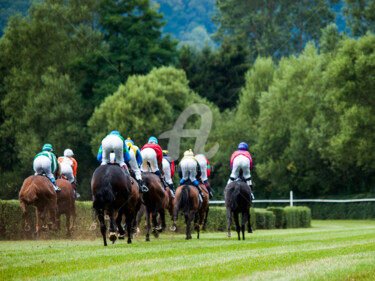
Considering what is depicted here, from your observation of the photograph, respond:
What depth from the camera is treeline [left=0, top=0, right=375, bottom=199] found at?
4109 cm

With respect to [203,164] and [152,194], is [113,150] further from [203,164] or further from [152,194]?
[203,164]

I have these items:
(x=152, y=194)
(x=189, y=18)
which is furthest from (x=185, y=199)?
(x=189, y=18)

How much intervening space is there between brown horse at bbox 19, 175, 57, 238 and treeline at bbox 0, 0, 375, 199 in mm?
23752

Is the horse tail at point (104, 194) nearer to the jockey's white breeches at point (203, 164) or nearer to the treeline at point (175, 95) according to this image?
the jockey's white breeches at point (203, 164)

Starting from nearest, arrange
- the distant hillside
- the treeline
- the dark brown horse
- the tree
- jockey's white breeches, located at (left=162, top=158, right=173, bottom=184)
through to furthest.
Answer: the dark brown horse < jockey's white breeches, located at (left=162, top=158, right=173, bottom=184) < the treeline < the tree < the distant hillside

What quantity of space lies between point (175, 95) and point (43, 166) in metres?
30.9

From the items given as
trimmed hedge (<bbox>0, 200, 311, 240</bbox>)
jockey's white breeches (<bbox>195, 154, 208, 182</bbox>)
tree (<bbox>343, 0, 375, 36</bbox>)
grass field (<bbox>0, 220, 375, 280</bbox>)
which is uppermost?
tree (<bbox>343, 0, 375, 36</bbox>)

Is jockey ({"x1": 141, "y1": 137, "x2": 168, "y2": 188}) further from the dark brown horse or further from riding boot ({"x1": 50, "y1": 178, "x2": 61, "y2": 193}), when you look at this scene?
riding boot ({"x1": 50, "y1": 178, "x2": 61, "y2": 193})

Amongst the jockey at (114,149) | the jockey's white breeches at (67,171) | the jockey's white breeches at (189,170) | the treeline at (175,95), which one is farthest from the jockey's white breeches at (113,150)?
the treeline at (175,95)

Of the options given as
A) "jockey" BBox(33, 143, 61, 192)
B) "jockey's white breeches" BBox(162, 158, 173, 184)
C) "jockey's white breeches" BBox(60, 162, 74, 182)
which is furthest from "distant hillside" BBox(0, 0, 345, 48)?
"jockey" BBox(33, 143, 61, 192)

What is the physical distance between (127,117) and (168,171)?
1028 inches

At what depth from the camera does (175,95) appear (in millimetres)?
49000

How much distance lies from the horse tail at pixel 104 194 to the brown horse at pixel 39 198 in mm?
4709

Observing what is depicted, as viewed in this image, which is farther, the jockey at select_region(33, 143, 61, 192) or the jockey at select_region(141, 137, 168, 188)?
the jockey at select_region(33, 143, 61, 192)
